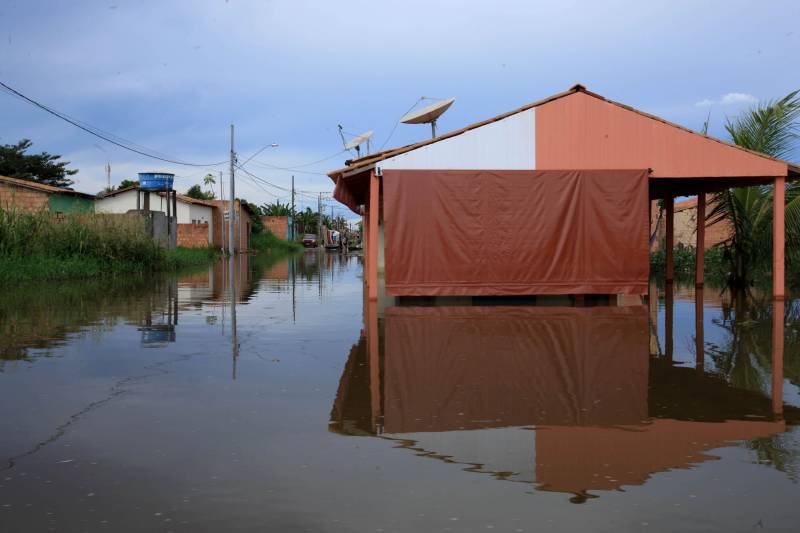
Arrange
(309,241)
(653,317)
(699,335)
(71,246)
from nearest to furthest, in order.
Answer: (699,335)
(653,317)
(71,246)
(309,241)

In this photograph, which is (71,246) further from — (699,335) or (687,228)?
(687,228)

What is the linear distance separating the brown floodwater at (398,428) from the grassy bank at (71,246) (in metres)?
8.89

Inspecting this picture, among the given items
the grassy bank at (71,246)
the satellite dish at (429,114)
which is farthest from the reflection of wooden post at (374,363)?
the grassy bank at (71,246)

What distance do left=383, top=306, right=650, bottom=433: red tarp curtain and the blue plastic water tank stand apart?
2247 cm

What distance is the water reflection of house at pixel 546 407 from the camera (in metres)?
4.05

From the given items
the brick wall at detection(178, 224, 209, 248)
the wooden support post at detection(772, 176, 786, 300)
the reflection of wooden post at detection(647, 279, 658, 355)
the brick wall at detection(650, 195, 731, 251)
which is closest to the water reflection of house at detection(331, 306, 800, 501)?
the reflection of wooden post at detection(647, 279, 658, 355)

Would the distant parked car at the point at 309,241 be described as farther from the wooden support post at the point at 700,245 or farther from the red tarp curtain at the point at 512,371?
the red tarp curtain at the point at 512,371

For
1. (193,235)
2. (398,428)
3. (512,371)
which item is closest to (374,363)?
(512,371)

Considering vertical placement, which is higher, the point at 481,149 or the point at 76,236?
the point at 481,149

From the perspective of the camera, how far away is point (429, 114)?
17688 millimetres

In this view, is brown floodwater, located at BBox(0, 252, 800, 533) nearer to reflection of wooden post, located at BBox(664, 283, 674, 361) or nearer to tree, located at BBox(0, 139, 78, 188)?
reflection of wooden post, located at BBox(664, 283, 674, 361)

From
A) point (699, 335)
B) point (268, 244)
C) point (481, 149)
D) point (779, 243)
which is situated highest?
point (481, 149)

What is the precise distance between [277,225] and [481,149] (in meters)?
56.7

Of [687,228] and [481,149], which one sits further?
[687,228]
